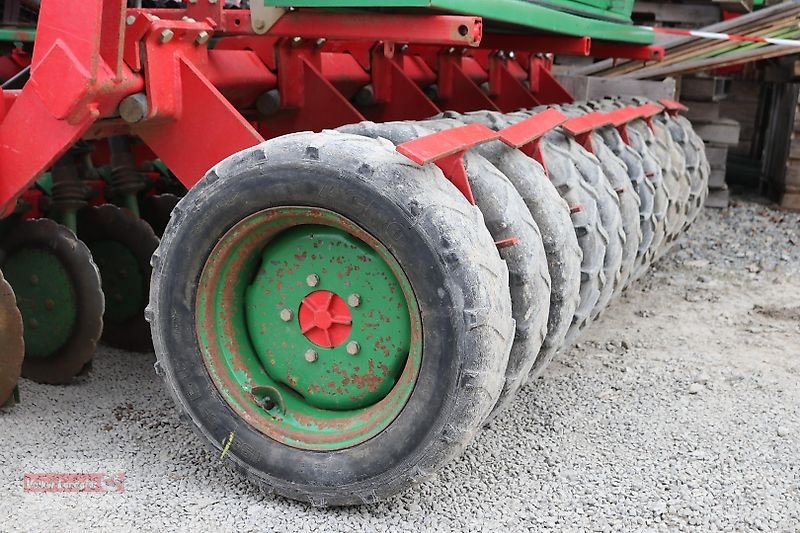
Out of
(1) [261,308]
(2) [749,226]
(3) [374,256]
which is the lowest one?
(2) [749,226]

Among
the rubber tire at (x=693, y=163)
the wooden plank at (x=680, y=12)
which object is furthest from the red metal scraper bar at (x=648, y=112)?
the wooden plank at (x=680, y=12)

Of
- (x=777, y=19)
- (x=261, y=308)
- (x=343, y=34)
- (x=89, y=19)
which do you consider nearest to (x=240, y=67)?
(x=343, y=34)

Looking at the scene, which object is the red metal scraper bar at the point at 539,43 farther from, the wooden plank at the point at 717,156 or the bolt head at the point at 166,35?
the wooden plank at the point at 717,156

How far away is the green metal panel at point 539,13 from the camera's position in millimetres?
2426

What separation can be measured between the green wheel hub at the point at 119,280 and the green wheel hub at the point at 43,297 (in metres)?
0.30

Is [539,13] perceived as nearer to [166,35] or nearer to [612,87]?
[166,35]

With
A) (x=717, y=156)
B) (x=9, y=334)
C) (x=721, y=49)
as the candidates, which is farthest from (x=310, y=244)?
(x=717, y=156)

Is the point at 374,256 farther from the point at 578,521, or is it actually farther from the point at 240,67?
the point at 240,67

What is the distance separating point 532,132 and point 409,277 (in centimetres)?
80

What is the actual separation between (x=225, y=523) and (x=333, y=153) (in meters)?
0.89

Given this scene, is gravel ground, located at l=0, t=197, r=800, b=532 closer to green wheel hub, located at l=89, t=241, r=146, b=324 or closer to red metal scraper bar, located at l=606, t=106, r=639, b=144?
green wheel hub, located at l=89, t=241, r=146, b=324

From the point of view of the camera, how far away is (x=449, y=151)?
84.4 inches

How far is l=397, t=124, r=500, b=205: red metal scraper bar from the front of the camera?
2.07 metres

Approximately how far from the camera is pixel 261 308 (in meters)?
2.35
